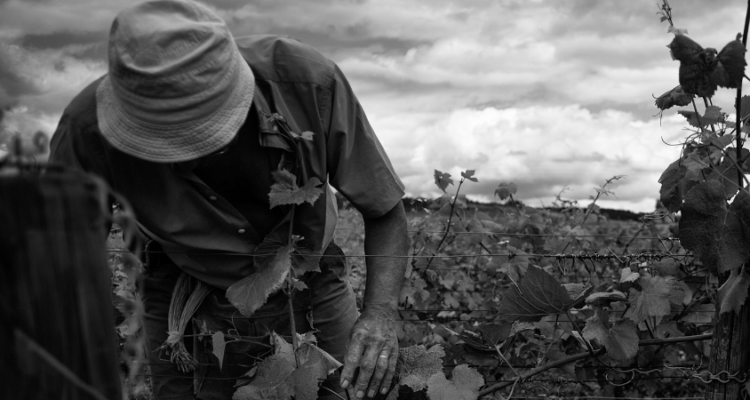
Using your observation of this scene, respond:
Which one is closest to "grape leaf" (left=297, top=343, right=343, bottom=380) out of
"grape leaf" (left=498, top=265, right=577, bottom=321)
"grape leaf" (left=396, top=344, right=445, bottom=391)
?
"grape leaf" (left=396, top=344, right=445, bottom=391)

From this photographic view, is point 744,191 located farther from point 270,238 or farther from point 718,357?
point 270,238

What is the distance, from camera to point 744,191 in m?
1.96

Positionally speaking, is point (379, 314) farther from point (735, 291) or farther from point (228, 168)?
point (735, 291)

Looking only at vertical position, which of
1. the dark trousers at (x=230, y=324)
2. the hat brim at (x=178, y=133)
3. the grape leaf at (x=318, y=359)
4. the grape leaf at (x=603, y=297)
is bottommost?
the dark trousers at (x=230, y=324)

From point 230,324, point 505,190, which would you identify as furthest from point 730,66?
point 505,190

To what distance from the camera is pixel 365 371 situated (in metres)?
1.98

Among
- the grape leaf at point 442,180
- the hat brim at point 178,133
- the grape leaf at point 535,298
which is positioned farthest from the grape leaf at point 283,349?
the grape leaf at point 442,180

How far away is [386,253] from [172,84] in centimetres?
92

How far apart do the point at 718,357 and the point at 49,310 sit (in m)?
1.95

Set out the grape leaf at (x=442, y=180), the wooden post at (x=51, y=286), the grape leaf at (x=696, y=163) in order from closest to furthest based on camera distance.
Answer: the wooden post at (x=51, y=286), the grape leaf at (x=696, y=163), the grape leaf at (x=442, y=180)

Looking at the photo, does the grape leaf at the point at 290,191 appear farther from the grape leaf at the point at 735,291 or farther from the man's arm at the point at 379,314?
the grape leaf at the point at 735,291

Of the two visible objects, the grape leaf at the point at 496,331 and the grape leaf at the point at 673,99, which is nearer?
the grape leaf at the point at 673,99

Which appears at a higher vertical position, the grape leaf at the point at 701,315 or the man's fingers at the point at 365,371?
the man's fingers at the point at 365,371

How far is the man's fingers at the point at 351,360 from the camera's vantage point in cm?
196
